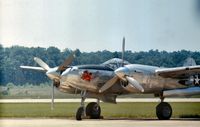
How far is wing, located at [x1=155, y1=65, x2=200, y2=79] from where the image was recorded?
23.5m

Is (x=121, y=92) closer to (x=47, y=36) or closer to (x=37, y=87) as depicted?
(x=47, y=36)

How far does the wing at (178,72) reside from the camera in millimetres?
23453

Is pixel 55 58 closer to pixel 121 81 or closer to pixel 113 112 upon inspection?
pixel 113 112

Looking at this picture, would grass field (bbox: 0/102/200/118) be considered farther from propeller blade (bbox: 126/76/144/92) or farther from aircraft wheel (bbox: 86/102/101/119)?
propeller blade (bbox: 126/76/144/92)

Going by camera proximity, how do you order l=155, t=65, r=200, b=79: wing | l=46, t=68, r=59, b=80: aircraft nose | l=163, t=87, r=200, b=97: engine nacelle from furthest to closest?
1. l=46, t=68, r=59, b=80: aircraft nose
2. l=163, t=87, r=200, b=97: engine nacelle
3. l=155, t=65, r=200, b=79: wing

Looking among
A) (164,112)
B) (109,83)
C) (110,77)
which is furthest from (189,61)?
(109,83)

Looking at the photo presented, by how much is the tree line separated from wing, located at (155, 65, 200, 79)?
80 cm

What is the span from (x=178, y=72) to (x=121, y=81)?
2789mm

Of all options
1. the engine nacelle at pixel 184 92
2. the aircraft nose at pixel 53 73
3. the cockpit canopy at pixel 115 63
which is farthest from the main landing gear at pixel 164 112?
the aircraft nose at pixel 53 73

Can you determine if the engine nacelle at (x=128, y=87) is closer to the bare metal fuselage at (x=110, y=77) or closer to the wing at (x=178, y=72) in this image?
the bare metal fuselage at (x=110, y=77)

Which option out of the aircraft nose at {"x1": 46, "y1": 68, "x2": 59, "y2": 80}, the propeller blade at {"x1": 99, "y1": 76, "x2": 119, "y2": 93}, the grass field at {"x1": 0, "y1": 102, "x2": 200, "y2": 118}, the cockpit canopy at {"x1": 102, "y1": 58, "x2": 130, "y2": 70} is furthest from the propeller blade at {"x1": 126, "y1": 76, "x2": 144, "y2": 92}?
the grass field at {"x1": 0, "y1": 102, "x2": 200, "y2": 118}

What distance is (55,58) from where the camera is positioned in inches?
1334

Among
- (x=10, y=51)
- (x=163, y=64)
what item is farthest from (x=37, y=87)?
(x=163, y=64)

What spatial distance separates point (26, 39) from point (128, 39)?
6.04m
